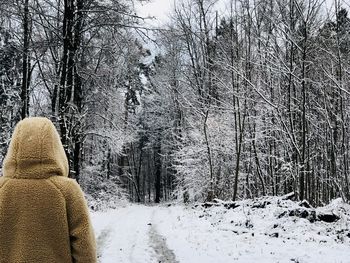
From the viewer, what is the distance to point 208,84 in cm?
2998

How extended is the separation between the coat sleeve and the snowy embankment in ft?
22.4

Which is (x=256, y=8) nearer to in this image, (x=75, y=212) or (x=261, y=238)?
(x=261, y=238)

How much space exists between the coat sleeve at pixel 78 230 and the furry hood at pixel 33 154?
194 millimetres

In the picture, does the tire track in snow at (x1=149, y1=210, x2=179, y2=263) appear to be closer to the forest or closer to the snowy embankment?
the snowy embankment

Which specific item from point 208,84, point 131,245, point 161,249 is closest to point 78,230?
point 161,249

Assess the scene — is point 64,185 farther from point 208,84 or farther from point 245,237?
point 208,84

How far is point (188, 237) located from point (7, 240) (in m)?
10.5

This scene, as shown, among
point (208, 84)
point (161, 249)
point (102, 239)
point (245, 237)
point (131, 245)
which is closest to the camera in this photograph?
point (161, 249)

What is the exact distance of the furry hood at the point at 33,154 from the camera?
9.26 feet

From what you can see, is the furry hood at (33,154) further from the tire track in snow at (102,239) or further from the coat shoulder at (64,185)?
the tire track in snow at (102,239)

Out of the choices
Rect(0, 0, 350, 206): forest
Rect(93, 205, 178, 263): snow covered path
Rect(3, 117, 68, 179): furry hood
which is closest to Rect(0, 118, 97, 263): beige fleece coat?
Rect(3, 117, 68, 179): furry hood

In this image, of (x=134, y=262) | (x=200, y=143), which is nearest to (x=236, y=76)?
(x=200, y=143)

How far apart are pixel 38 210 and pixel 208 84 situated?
2761 centimetres

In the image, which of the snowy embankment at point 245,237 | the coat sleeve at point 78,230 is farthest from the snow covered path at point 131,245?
the coat sleeve at point 78,230
